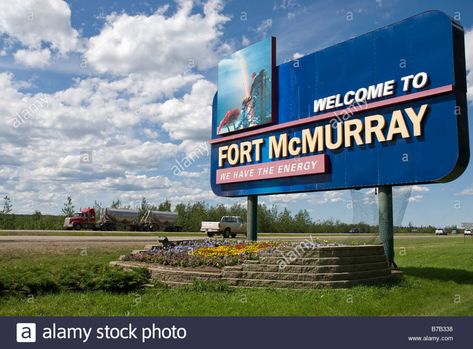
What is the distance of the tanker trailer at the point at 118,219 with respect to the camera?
49469mm

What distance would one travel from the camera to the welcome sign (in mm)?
12188

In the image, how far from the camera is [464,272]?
595 inches

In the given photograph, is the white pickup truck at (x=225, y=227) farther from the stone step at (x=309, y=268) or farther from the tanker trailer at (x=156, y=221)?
the stone step at (x=309, y=268)

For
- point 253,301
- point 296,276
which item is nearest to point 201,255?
point 296,276

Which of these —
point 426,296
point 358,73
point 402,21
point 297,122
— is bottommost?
point 426,296

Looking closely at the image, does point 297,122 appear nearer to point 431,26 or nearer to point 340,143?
point 340,143

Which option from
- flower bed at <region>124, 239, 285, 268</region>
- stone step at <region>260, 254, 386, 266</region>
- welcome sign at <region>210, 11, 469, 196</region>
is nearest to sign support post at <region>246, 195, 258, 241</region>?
welcome sign at <region>210, 11, 469, 196</region>

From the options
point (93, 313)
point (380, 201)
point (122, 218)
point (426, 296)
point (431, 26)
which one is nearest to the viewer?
point (93, 313)

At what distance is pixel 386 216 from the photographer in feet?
44.9

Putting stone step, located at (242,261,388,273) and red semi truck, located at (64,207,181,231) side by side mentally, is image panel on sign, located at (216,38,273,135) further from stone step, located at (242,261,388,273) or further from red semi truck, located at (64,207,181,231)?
red semi truck, located at (64,207,181,231)

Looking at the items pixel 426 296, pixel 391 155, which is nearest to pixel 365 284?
pixel 426 296

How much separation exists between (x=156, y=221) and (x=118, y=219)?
174 inches

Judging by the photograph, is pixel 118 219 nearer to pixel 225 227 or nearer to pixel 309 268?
pixel 225 227

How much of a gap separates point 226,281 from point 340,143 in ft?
21.2
